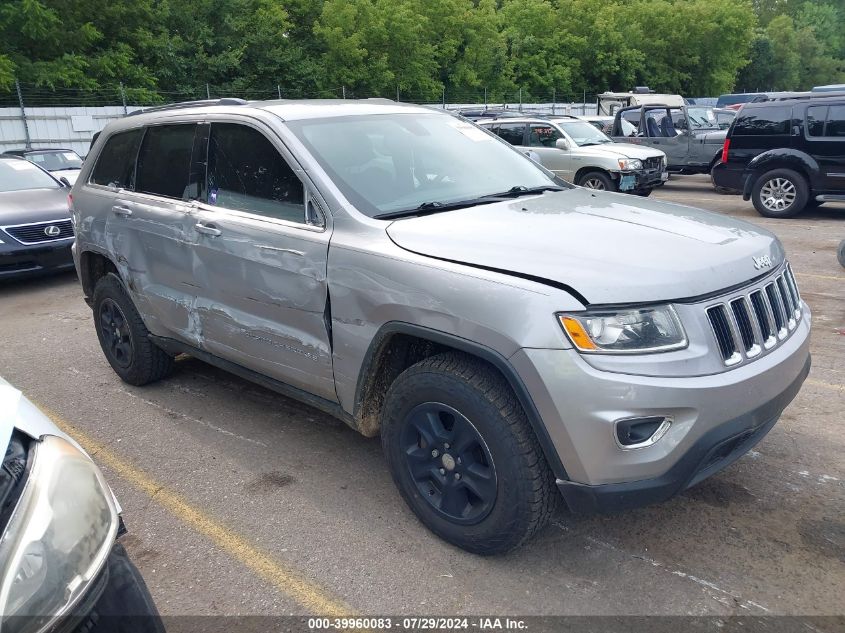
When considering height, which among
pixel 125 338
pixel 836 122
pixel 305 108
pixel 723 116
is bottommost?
pixel 125 338

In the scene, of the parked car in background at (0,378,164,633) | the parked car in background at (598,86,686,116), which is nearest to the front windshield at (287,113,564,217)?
the parked car in background at (0,378,164,633)

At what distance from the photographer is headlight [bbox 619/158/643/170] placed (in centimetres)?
1270

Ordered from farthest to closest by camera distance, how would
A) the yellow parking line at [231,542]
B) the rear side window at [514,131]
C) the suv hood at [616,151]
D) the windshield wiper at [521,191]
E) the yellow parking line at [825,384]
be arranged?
the rear side window at [514,131]
the suv hood at [616,151]
the yellow parking line at [825,384]
the windshield wiper at [521,191]
the yellow parking line at [231,542]

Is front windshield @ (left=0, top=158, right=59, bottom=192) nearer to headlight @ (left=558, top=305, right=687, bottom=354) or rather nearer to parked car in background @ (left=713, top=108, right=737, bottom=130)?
headlight @ (left=558, top=305, right=687, bottom=354)

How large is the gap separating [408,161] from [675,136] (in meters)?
13.9

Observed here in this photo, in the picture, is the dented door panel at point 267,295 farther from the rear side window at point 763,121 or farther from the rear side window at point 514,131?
the rear side window at point 514,131

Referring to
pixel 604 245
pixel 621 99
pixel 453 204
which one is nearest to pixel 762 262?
pixel 604 245

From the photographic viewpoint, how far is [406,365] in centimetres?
329

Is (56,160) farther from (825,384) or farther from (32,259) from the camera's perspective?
(825,384)

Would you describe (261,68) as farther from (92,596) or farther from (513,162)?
(92,596)

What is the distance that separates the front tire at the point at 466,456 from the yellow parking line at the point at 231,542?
565 mm

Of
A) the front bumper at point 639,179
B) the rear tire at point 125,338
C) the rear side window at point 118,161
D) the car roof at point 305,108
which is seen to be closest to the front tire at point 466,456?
the car roof at point 305,108

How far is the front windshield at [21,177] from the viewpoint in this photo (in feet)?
29.9

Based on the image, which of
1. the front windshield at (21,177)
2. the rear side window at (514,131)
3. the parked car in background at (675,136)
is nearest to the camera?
the front windshield at (21,177)
